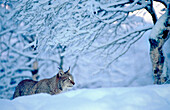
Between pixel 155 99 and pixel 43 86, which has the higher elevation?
pixel 155 99

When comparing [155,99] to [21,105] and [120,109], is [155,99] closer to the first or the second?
[120,109]

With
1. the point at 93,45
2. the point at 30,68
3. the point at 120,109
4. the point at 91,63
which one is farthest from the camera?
the point at 91,63

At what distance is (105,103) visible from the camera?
195cm

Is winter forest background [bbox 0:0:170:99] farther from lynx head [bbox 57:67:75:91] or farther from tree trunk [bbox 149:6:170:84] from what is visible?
lynx head [bbox 57:67:75:91]

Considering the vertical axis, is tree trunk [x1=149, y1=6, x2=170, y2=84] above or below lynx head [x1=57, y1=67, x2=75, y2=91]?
above

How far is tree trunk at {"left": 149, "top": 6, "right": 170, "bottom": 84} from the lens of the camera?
4.78m

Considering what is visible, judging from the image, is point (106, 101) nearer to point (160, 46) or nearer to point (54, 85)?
point (54, 85)

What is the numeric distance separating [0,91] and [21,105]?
9081mm

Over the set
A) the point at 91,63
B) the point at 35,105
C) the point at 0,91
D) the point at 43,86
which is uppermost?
the point at 35,105

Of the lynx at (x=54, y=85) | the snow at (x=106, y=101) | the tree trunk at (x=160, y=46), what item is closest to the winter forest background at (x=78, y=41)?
the tree trunk at (x=160, y=46)

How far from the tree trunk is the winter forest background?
0.39 m

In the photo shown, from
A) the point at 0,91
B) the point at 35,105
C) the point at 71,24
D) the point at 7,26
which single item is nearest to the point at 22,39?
the point at 7,26

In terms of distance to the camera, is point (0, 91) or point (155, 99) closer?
point (155, 99)

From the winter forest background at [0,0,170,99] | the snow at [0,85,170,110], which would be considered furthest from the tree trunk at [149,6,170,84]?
the snow at [0,85,170,110]
